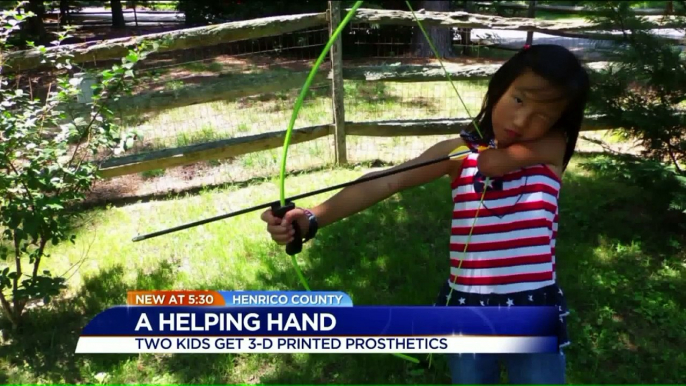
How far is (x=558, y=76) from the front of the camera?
1.46 m

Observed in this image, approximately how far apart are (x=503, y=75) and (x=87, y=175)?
2.12 meters

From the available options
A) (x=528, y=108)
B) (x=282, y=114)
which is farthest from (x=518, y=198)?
(x=282, y=114)

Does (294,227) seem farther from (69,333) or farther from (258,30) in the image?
(258,30)

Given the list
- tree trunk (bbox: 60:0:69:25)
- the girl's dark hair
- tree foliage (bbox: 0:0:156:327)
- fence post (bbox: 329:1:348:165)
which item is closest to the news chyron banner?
the girl's dark hair

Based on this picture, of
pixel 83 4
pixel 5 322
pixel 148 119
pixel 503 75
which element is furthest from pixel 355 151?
pixel 83 4

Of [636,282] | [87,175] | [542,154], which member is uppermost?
[542,154]

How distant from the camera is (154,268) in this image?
334cm

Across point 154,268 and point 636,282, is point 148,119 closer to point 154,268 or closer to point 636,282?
point 154,268

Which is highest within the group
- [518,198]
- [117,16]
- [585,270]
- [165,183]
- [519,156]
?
[117,16]

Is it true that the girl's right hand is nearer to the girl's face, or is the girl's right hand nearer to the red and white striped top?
the red and white striped top

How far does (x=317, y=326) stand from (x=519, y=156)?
68 cm

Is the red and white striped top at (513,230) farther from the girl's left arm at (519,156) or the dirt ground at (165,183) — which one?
the dirt ground at (165,183)

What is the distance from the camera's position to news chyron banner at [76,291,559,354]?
149 cm

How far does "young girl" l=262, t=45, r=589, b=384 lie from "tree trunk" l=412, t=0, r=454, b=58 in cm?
746
